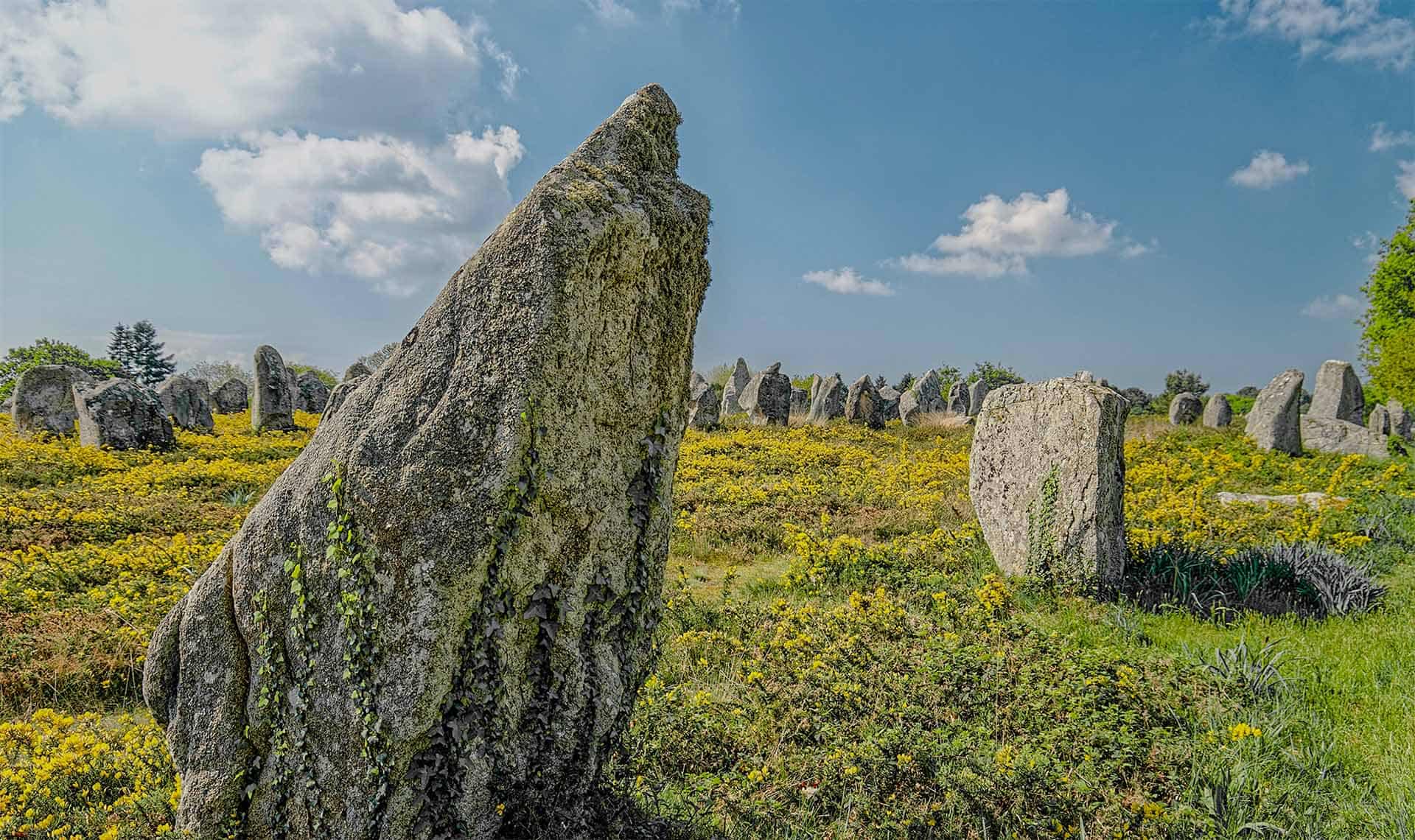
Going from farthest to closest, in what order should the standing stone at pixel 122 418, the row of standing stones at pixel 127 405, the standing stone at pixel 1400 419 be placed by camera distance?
the standing stone at pixel 1400 419
the row of standing stones at pixel 127 405
the standing stone at pixel 122 418

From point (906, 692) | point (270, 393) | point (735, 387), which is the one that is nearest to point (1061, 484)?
point (906, 692)

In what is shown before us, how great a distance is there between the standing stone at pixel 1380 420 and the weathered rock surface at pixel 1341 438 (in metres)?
2.64

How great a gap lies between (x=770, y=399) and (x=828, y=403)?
7.59 ft

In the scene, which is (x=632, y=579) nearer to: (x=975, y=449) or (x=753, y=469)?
(x=975, y=449)

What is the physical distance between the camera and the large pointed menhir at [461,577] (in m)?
2.77

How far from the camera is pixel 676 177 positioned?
367 cm

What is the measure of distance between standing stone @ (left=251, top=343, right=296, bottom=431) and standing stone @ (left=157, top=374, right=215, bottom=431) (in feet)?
5.08

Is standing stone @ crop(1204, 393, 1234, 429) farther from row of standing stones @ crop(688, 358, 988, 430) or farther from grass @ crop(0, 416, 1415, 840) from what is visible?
grass @ crop(0, 416, 1415, 840)

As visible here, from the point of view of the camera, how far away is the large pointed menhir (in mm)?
2768

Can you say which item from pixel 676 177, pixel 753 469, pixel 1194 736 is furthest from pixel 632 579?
pixel 753 469

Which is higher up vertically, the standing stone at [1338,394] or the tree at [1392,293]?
the tree at [1392,293]

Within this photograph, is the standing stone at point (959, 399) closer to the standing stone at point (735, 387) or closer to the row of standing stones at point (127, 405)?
the standing stone at point (735, 387)

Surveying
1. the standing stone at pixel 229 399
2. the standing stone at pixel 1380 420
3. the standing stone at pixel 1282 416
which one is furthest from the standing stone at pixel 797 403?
the standing stone at pixel 229 399

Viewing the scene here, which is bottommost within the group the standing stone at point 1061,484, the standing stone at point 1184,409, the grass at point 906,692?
the grass at point 906,692
